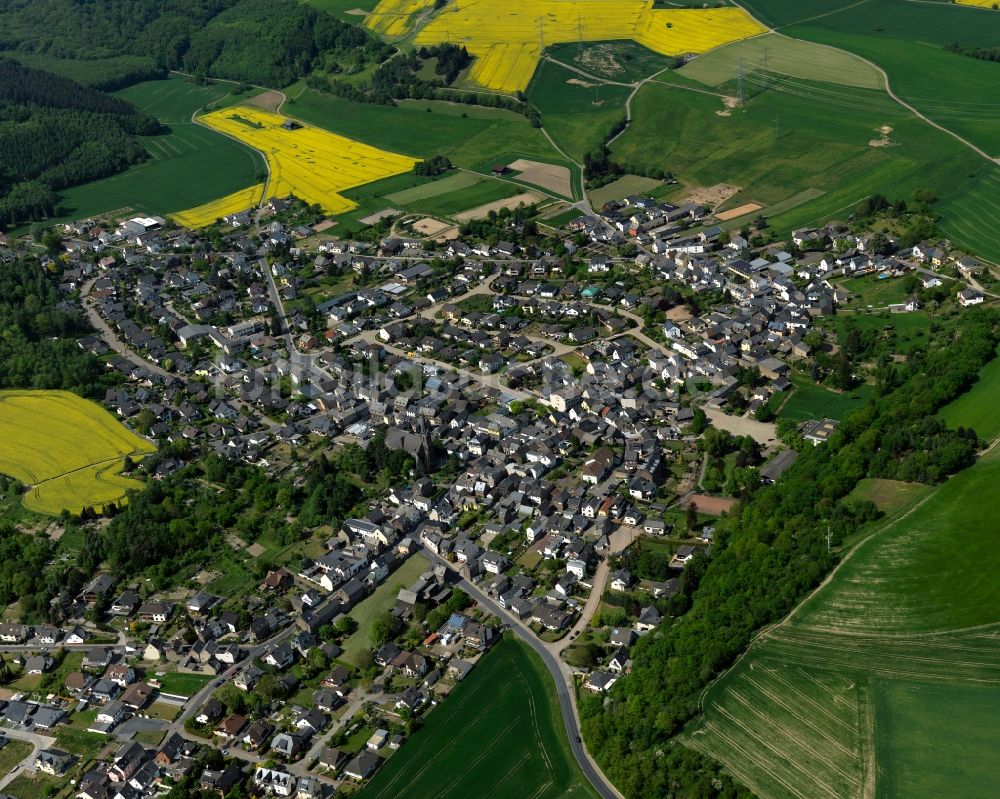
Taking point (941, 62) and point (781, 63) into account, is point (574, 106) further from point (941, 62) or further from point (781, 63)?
point (941, 62)

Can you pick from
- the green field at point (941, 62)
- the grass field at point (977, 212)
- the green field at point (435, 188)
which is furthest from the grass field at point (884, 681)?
the green field at point (435, 188)

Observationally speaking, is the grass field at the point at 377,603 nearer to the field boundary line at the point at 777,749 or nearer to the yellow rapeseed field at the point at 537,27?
the field boundary line at the point at 777,749

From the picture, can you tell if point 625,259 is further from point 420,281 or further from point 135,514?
point 135,514

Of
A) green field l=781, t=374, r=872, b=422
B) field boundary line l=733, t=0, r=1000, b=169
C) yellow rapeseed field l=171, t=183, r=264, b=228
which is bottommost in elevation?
yellow rapeseed field l=171, t=183, r=264, b=228

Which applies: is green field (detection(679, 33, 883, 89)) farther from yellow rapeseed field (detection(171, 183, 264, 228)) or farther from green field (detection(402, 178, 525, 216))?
yellow rapeseed field (detection(171, 183, 264, 228))

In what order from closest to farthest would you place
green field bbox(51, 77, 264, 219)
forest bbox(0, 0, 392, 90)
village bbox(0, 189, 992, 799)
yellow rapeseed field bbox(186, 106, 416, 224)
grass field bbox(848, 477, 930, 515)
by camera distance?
village bbox(0, 189, 992, 799) → grass field bbox(848, 477, 930, 515) → yellow rapeseed field bbox(186, 106, 416, 224) → green field bbox(51, 77, 264, 219) → forest bbox(0, 0, 392, 90)

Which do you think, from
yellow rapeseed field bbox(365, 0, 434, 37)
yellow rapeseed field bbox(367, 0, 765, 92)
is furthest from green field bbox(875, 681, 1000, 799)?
yellow rapeseed field bbox(365, 0, 434, 37)
